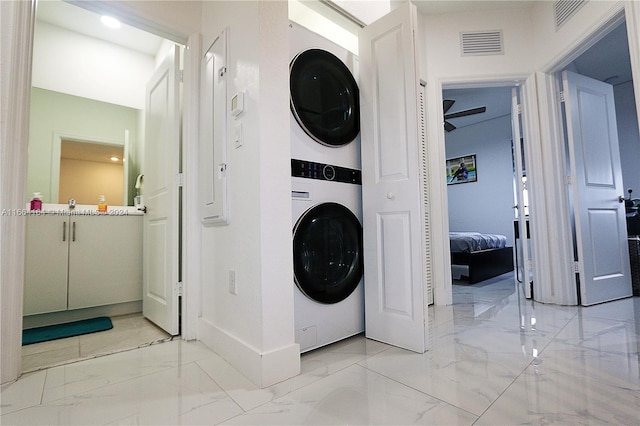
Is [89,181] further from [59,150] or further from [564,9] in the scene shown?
[564,9]

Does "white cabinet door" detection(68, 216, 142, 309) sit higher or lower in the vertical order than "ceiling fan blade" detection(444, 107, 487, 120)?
lower

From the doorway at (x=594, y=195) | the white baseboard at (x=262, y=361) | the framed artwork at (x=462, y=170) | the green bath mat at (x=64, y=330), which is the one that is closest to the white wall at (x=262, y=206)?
the white baseboard at (x=262, y=361)

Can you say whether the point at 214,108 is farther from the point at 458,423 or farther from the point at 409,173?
the point at 458,423

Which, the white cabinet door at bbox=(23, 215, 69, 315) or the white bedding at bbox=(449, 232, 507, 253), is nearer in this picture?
the white cabinet door at bbox=(23, 215, 69, 315)

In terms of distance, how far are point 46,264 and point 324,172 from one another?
2.25m

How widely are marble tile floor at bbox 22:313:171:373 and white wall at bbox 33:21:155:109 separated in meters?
2.25

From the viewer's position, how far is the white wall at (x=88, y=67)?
2717 millimetres

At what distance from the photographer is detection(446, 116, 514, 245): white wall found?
534cm

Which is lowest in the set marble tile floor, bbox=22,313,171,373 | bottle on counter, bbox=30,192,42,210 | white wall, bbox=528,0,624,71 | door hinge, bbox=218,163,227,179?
marble tile floor, bbox=22,313,171,373

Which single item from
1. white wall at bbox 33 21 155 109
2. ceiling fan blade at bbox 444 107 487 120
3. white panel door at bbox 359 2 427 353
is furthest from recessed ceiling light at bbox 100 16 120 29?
ceiling fan blade at bbox 444 107 487 120

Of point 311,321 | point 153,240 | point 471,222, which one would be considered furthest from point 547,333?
point 471,222

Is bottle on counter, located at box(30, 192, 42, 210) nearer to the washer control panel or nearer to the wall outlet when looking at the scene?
the wall outlet

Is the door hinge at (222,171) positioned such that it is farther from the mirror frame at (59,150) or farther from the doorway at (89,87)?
the mirror frame at (59,150)

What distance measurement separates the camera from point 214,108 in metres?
1.79
